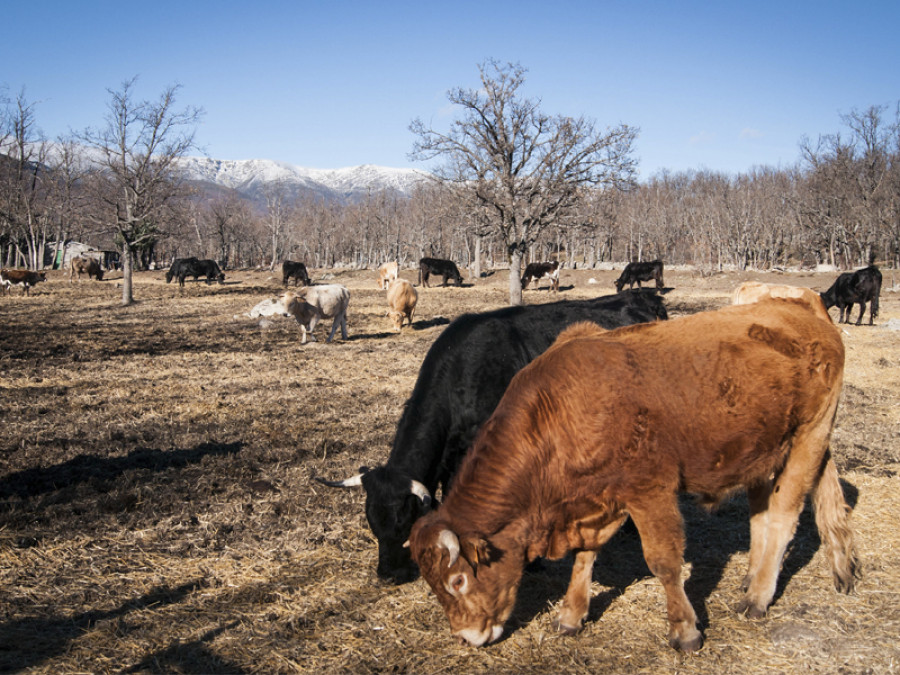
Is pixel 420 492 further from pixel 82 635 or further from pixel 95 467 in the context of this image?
pixel 95 467

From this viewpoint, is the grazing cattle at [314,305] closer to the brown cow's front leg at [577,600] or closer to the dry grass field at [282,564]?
the dry grass field at [282,564]

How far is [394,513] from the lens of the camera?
3.88 meters

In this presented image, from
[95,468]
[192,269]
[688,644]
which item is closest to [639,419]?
[688,644]

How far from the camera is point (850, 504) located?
5.41 metres

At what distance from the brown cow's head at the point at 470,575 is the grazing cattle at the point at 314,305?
41.9 feet

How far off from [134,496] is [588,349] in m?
4.48

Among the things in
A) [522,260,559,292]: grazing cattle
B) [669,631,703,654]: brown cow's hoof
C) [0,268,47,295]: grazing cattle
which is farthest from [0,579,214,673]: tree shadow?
[522,260,559,292]: grazing cattle

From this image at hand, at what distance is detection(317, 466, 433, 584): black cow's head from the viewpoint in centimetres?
389

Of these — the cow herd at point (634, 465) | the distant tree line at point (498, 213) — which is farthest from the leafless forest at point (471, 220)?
the cow herd at point (634, 465)

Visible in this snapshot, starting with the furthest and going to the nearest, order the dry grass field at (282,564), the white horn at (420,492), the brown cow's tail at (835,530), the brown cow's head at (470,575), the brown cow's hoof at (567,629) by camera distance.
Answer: the brown cow's tail at (835,530)
the white horn at (420,492)
the brown cow's hoof at (567,629)
the dry grass field at (282,564)
the brown cow's head at (470,575)

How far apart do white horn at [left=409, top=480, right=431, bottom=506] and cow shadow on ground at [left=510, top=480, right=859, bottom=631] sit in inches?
36.0

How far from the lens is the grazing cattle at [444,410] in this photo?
12.9 ft

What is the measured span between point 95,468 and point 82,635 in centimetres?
320

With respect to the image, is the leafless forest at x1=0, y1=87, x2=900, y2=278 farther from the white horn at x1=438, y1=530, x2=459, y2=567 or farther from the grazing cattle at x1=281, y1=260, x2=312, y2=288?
the white horn at x1=438, y1=530, x2=459, y2=567
